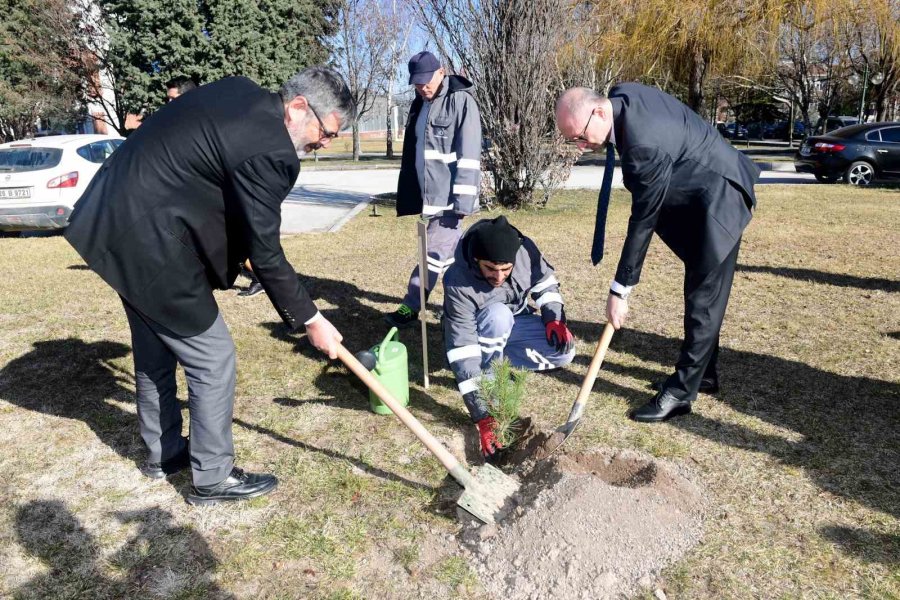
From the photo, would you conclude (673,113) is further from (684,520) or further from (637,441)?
(684,520)

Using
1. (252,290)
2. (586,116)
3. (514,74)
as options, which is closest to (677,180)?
(586,116)

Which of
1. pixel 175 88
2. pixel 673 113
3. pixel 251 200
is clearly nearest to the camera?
pixel 251 200

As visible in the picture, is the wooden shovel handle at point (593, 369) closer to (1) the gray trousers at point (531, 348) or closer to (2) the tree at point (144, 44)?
(1) the gray trousers at point (531, 348)

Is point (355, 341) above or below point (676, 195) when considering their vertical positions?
below

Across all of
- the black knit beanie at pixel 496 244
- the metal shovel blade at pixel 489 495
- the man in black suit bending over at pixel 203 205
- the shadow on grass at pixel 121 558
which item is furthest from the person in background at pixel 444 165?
the shadow on grass at pixel 121 558

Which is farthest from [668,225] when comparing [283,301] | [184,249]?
[184,249]

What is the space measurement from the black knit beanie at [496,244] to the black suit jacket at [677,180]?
1.79ft

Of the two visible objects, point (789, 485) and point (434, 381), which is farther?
point (434, 381)

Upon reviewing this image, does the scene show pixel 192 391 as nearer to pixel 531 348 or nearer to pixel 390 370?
pixel 390 370

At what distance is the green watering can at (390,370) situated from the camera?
3.45 metres

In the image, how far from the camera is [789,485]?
2.90 metres

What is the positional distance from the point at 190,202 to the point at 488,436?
173cm

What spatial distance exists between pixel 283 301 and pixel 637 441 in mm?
1929

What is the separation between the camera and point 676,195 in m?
3.25
